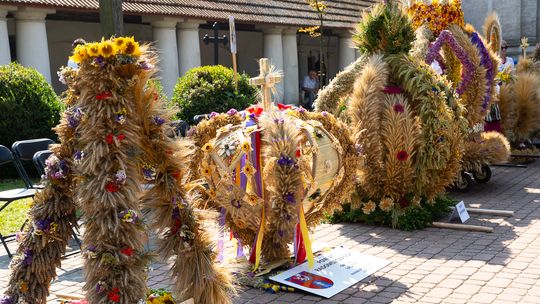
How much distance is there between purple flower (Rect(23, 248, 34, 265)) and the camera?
4043 mm

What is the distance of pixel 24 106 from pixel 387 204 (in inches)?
285

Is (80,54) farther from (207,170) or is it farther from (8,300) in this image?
(207,170)

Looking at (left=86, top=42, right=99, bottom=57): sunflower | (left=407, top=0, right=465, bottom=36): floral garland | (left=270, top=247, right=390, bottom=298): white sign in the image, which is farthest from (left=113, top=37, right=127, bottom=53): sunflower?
(left=407, top=0, right=465, bottom=36): floral garland

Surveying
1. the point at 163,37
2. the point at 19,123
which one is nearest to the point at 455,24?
the point at 19,123

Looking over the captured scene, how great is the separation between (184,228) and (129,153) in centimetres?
60

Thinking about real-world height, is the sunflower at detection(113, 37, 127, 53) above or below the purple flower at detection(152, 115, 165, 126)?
above

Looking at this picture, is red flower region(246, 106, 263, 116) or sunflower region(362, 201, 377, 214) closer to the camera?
red flower region(246, 106, 263, 116)

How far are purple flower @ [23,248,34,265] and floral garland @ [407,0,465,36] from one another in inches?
279

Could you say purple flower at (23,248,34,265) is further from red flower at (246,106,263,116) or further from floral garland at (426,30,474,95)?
floral garland at (426,30,474,95)

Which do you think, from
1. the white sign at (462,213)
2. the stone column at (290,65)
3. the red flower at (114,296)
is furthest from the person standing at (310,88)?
the red flower at (114,296)

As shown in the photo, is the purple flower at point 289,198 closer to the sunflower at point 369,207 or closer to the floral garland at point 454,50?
the sunflower at point 369,207

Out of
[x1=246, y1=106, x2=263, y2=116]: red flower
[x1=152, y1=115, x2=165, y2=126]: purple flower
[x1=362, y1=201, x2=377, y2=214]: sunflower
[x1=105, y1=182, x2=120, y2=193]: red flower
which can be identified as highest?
[x1=152, y1=115, x2=165, y2=126]: purple flower

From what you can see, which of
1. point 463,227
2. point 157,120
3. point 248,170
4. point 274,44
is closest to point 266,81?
point 248,170

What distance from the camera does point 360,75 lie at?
7.53 meters
